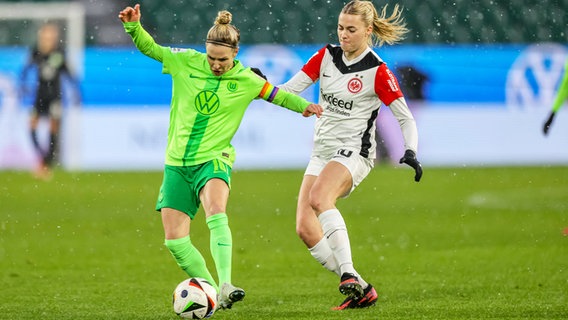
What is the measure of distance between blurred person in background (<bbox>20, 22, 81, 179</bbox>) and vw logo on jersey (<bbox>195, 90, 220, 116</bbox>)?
41.8 ft

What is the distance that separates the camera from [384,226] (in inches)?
515

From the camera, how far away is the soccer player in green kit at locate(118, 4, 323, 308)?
697 cm

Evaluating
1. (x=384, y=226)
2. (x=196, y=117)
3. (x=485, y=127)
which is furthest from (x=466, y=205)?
(x=196, y=117)

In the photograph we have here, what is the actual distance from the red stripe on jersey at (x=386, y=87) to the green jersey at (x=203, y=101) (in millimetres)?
660

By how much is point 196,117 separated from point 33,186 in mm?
11407

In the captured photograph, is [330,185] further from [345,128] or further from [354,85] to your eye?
[354,85]

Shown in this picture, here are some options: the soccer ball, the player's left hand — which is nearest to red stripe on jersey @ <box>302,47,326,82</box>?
the player's left hand

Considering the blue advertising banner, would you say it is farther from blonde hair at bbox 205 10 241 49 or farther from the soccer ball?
the soccer ball

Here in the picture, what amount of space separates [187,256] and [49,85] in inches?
533

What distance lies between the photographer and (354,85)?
7730 mm

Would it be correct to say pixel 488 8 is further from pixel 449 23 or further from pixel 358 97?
pixel 358 97

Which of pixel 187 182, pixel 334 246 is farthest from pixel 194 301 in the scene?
pixel 334 246

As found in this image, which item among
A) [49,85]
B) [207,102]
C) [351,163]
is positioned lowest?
[49,85]

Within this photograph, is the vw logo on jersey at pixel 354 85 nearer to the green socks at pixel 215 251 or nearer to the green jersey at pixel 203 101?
the green jersey at pixel 203 101
